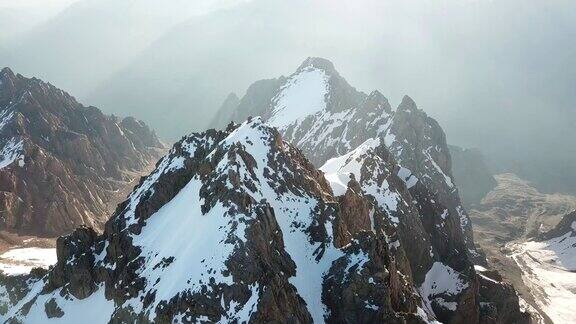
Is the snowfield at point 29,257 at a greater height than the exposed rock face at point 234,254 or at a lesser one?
lesser

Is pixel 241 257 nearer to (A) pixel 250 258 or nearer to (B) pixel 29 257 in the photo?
(A) pixel 250 258

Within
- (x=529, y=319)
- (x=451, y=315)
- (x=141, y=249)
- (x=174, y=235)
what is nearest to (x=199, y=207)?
(x=174, y=235)

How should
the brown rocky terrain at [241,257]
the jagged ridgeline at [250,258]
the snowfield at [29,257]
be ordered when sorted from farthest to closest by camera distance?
the snowfield at [29,257] → the jagged ridgeline at [250,258] → the brown rocky terrain at [241,257]

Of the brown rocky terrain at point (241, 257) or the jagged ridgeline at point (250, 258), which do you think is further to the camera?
the jagged ridgeline at point (250, 258)

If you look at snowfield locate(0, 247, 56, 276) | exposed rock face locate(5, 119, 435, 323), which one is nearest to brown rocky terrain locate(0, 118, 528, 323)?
exposed rock face locate(5, 119, 435, 323)

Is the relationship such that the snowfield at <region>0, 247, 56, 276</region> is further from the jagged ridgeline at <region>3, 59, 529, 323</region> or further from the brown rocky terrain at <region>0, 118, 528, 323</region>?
the jagged ridgeline at <region>3, 59, 529, 323</region>

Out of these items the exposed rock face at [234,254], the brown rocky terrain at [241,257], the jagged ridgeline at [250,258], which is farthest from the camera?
the jagged ridgeline at [250,258]

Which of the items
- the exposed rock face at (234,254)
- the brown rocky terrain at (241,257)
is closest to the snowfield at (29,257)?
the brown rocky terrain at (241,257)

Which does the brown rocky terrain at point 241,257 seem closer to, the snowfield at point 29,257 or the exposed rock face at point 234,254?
the exposed rock face at point 234,254

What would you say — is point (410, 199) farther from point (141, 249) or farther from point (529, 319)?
point (141, 249)
